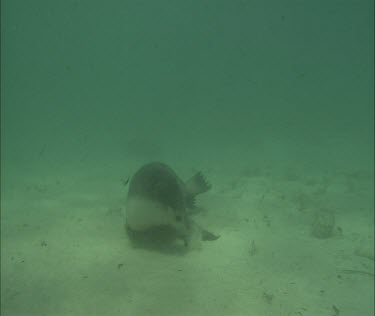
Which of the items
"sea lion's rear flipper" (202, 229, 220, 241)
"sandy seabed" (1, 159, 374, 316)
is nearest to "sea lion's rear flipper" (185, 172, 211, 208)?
"sandy seabed" (1, 159, 374, 316)

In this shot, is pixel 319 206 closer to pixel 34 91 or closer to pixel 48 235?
pixel 48 235

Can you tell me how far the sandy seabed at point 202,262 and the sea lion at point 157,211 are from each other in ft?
0.80

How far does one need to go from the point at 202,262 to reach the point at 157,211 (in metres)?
0.79

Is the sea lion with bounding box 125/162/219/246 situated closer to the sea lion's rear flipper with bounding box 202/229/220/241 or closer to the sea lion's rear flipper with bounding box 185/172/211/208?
the sea lion's rear flipper with bounding box 202/229/220/241

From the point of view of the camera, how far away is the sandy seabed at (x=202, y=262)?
334 cm

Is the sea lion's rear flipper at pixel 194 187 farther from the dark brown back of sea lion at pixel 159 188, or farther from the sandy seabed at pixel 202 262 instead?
the dark brown back of sea lion at pixel 159 188

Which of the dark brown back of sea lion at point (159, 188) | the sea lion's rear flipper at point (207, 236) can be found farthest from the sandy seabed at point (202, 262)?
the dark brown back of sea lion at point (159, 188)

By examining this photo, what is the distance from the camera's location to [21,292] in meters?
3.82

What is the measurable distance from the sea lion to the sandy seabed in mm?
243

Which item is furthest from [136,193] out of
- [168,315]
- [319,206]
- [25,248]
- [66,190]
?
[66,190]

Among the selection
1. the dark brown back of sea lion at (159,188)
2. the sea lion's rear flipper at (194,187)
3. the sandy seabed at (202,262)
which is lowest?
the sandy seabed at (202,262)

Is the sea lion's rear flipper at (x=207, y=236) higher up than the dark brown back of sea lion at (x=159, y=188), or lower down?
lower down

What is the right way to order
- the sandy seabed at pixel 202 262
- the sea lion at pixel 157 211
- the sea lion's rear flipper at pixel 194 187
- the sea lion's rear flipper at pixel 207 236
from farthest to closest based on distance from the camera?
the sea lion's rear flipper at pixel 194 187 < the sea lion's rear flipper at pixel 207 236 < the sea lion at pixel 157 211 < the sandy seabed at pixel 202 262

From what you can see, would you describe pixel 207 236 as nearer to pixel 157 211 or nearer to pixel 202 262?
pixel 202 262
